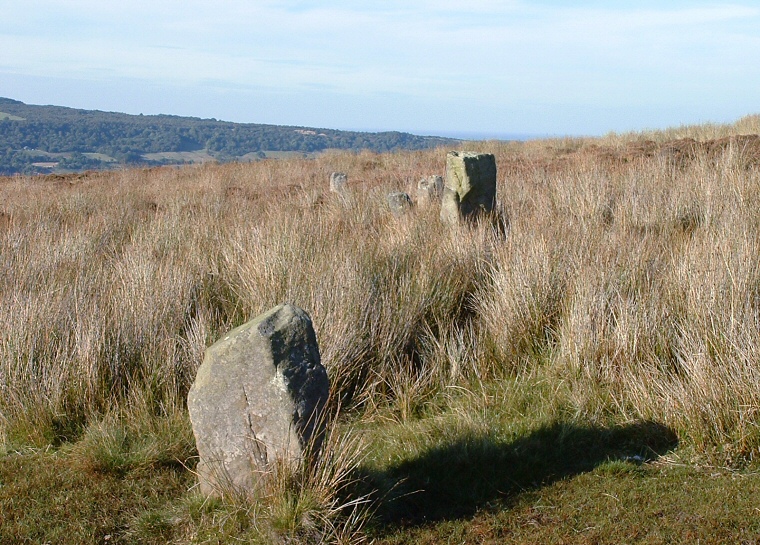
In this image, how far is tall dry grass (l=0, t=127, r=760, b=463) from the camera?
469cm

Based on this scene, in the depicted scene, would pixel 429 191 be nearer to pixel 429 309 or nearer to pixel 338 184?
pixel 338 184

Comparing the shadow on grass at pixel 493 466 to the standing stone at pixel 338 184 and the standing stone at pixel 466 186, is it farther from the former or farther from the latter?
the standing stone at pixel 338 184

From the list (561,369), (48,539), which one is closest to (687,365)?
(561,369)

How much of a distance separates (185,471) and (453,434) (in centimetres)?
159

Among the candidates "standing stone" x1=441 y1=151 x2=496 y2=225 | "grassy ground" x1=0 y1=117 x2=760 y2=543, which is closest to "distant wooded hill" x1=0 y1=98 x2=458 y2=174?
"standing stone" x1=441 y1=151 x2=496 y2=225

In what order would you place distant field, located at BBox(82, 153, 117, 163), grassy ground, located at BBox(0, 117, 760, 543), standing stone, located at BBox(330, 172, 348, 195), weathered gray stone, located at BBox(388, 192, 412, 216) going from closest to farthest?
1. grassy ground, located at BBox(0, 117, 760, 543)
2. weathered gray stone, located at BBox(388, 192, 412, 216)
3. standing stone, located at BBox(330, 172, 348, 195)
4. distant field, located at BBox(82, 153, 117, 163)

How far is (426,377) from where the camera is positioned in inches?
208

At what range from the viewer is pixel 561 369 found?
5.15 m

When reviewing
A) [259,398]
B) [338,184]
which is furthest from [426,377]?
[338,184]

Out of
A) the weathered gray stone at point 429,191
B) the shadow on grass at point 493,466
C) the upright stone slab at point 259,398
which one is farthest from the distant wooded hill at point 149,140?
the upright stone slab at point 259,398

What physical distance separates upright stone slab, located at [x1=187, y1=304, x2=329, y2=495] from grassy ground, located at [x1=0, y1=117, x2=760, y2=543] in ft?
0.48

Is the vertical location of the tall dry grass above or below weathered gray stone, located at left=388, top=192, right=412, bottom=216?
below

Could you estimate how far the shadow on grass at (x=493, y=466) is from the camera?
12.2ft

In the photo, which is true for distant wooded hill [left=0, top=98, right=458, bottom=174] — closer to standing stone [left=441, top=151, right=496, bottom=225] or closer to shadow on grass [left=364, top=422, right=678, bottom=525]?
standing stone [left=441, top=151, right=496, bottom=225]
